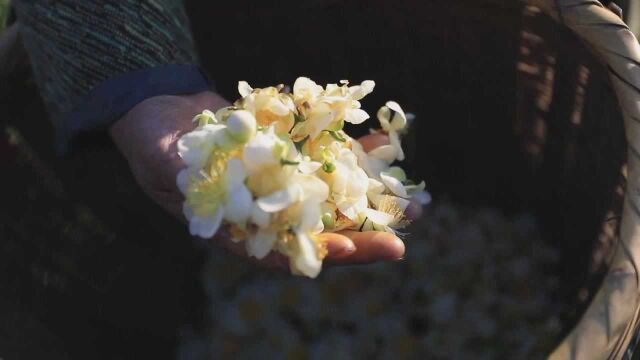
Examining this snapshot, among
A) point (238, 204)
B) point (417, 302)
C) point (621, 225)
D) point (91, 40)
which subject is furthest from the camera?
point (417, 302)

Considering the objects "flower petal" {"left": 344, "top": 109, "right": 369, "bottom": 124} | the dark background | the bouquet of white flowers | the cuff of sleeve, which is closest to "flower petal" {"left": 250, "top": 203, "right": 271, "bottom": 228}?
the bouquet of white flowers

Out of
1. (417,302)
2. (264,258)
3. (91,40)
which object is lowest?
(417,302)

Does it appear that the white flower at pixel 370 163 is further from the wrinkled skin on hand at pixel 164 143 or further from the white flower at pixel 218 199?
the white flower at pixel 218 199

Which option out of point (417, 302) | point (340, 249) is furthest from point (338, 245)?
point (417, 302)

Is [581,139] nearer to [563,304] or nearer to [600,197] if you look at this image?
[600,197]

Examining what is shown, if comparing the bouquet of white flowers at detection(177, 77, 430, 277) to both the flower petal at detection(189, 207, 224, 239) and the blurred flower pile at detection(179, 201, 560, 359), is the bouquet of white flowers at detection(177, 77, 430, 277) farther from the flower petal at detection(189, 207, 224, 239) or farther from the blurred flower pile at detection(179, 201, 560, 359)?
the blurred flower pile at detection(179, 201, 560, 359)

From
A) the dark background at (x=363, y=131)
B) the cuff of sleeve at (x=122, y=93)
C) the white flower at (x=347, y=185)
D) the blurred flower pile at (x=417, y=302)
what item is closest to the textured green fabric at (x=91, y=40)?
the cuff of sleeve at (x=122, y=93)

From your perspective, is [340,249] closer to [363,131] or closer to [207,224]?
[207,224]
